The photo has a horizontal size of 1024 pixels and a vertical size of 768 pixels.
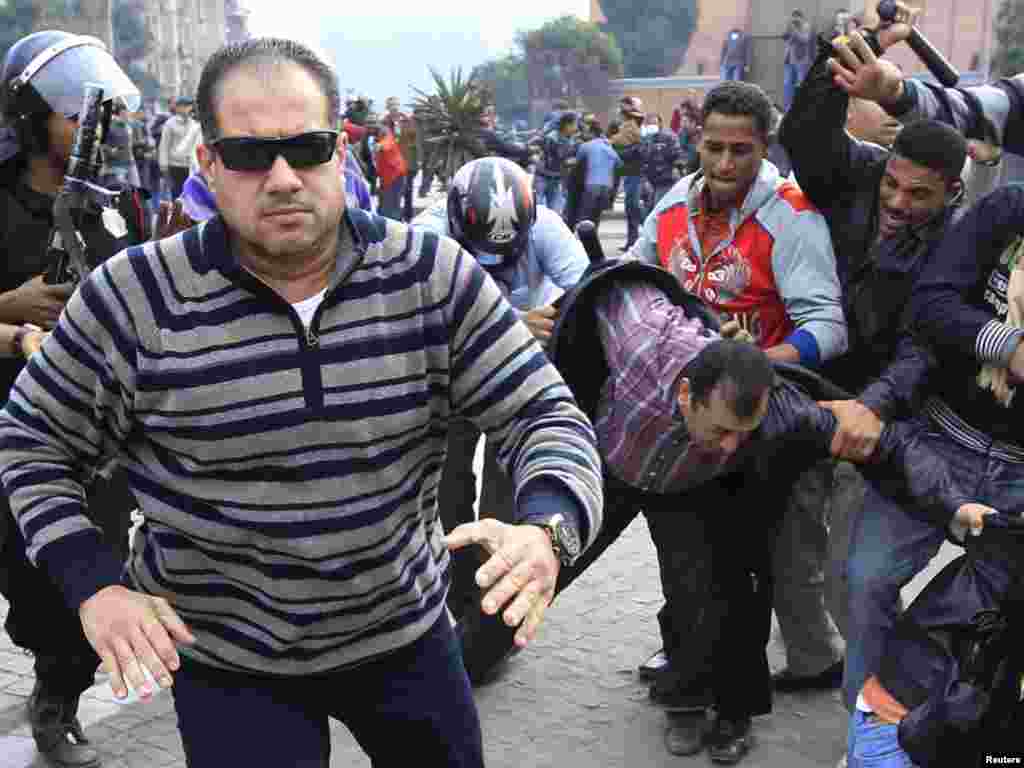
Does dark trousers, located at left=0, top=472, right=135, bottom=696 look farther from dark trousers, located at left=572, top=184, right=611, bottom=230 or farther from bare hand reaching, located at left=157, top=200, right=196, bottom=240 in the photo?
dark trousers, located at left=572, top=184, right=611, bottom=230

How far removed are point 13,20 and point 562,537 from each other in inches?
3579

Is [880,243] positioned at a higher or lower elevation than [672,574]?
higher

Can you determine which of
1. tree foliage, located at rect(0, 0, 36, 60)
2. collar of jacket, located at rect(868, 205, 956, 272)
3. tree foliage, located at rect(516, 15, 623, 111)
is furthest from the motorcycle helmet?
tree foliage, located at rect(516, 15, 623, 111)

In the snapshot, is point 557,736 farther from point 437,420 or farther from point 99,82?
point 99,82

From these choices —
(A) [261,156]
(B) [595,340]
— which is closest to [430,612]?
(A) [261,156]

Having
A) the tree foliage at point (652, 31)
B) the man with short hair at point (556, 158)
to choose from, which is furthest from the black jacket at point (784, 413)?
the tree foliage at point (652, 31)

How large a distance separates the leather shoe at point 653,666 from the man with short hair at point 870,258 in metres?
0.62

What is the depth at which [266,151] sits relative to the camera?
2.16 m

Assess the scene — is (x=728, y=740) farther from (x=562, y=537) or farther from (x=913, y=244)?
(x=562, y=537)

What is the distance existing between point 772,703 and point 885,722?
1333 mm

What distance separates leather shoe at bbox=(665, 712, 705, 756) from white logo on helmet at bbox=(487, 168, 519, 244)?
5.54 ft

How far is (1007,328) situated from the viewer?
10.5 feet

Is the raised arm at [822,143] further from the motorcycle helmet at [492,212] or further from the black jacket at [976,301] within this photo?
the motorcycle helmet at [492,212]

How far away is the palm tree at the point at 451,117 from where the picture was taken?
1886 centimetres
